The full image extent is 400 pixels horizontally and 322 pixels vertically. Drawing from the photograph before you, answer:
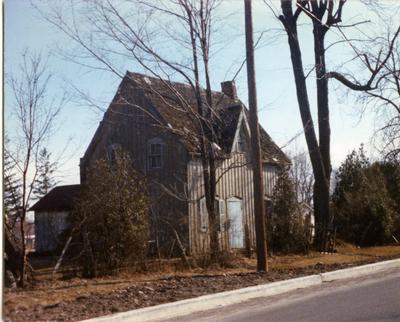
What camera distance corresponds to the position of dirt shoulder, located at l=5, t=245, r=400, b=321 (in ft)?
31.0

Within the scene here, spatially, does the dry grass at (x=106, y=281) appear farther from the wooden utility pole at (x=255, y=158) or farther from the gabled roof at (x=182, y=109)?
the gabled roof at (x=182, y=109)

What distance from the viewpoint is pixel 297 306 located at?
10.1 meters

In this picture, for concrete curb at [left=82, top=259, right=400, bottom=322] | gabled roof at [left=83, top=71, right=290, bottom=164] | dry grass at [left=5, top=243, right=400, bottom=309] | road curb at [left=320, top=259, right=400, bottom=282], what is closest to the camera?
concrete curb at [left=82, top=259, right=400, bottom=322]

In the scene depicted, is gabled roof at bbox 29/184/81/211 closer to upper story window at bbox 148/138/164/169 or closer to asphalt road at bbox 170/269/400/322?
upper story window at bbox 148/138/164/169

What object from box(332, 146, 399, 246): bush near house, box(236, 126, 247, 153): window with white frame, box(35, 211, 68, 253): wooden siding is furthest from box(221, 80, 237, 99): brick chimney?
box(35, 211, 68, 253): wooden siding

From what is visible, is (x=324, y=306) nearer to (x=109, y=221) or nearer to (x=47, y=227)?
(x=109, y=221)

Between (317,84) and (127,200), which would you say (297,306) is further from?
(317,84)

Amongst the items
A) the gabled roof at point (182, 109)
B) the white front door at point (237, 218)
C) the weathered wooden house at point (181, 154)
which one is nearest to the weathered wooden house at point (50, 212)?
the weathered wooden house at point (181, 154)

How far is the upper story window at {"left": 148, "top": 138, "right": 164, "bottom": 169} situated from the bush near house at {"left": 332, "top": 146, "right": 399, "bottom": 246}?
795cm

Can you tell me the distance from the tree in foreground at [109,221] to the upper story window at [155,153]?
965 cm

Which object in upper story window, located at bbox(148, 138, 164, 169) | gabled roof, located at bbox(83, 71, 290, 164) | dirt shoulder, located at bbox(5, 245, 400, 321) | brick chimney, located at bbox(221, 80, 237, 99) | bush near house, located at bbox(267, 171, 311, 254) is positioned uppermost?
brick chimney, located at bbox(221, 80, 237, 99)

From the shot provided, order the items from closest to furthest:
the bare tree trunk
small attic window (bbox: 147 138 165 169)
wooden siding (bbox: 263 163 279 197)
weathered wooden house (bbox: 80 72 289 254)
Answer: weathered wooden house (bbox: 80 72 289 254), the bare tree trunk, small attic window (bbox: 147 138 165 169), wooden siding (bbox: 263 163 279 197)

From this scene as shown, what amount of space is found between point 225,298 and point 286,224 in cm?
977

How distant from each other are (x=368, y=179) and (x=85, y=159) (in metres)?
12.4
